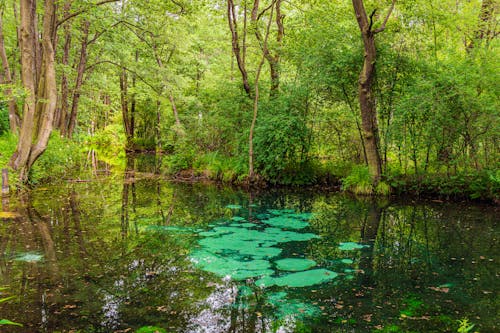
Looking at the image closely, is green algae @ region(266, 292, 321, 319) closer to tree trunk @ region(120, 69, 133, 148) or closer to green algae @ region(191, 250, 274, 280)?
green algae @ region(191, 250, 274, 280)

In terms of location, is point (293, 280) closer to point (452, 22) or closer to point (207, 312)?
point (207, 312)

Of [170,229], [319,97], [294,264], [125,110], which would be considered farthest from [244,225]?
[125,110]

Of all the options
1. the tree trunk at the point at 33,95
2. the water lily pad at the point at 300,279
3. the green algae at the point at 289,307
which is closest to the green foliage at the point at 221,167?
the tree trunk at the point at 33,95

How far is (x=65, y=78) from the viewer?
1747 centimetres

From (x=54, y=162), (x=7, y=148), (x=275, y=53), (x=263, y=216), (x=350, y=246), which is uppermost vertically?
(x=275, y=53)

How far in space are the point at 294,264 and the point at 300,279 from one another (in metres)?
0.65

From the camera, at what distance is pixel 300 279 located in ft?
17.7

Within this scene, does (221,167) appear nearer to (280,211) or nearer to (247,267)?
(280,211)

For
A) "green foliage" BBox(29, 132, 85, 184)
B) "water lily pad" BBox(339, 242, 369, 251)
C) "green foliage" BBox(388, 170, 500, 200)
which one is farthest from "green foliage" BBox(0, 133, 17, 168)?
"green foliage" BBox(388, 170, 500, 200)

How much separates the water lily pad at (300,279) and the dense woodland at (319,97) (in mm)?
6669

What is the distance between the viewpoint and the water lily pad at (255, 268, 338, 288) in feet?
17.1

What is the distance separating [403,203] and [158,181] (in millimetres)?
9424

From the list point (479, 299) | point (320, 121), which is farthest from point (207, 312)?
point (320, 121)

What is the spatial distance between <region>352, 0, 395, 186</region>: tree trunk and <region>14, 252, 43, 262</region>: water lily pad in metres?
9.53
